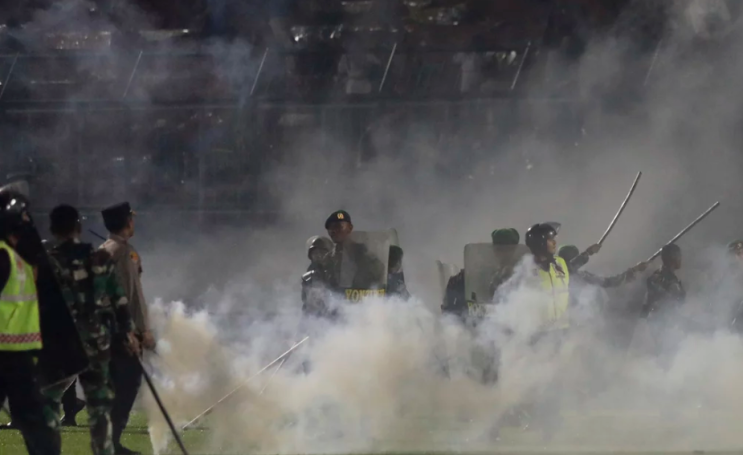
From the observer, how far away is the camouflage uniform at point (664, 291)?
9289 mm

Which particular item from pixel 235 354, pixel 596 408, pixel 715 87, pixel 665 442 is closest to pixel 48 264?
pixel 235 354

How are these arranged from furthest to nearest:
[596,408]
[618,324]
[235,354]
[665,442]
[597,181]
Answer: [597,181], [618,324], [596,408], [235,354], [665,442]

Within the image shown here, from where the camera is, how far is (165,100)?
16641mm

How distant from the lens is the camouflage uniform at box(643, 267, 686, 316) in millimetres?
9289

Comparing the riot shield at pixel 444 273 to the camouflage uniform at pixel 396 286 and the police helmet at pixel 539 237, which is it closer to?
the camouflage uniform at pixel 396 286

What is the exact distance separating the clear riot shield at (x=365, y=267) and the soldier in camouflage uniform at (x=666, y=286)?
3.02m

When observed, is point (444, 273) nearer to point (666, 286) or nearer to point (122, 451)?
point (666, 286)

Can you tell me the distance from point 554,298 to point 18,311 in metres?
3.47

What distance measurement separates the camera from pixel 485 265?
7.28 meters

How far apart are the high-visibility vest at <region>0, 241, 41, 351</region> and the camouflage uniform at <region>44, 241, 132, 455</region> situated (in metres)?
0.32

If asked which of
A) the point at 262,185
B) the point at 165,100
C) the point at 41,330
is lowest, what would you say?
the point at 41,330

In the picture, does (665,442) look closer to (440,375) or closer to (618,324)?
(440,375)

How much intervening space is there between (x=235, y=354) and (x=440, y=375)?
51.8 inches

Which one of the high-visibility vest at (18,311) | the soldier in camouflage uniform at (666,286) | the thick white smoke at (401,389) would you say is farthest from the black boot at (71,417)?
the soldier in camouflage uniform at (666,286)
